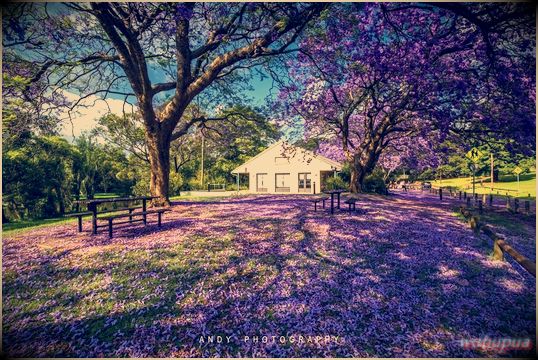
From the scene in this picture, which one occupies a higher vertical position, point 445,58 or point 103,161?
point 445,58

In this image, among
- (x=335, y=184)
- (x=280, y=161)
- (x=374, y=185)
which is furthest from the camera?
(x=280, y=161)

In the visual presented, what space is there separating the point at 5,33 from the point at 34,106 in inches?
201

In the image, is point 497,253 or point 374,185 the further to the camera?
point 374,185

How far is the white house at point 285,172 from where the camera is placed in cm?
3159

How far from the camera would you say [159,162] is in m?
12.2

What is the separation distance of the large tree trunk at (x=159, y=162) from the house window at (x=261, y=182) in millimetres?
21737

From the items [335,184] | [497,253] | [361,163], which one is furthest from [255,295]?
[335,184]

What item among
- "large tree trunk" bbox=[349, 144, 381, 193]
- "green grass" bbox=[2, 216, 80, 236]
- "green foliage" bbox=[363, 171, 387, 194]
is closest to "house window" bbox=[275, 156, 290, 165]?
"green foliage" bbox=[363, 171, 387, 194]

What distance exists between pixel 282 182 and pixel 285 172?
156 centimetres

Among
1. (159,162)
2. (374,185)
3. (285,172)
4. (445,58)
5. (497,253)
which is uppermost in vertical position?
(445,58)

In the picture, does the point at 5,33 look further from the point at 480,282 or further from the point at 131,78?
the point at 480,282

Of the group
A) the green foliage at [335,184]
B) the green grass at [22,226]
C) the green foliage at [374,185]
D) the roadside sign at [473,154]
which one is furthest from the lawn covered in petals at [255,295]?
the green foliage at [335,184]

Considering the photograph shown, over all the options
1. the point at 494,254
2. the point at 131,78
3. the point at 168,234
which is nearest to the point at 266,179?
the point at 131,78

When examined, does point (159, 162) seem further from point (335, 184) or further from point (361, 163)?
point (335, 184)
